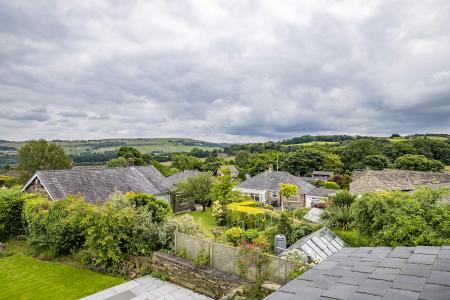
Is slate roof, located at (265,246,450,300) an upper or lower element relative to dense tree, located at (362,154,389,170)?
upper

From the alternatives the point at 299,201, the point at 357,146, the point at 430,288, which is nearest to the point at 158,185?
the point at 299,201

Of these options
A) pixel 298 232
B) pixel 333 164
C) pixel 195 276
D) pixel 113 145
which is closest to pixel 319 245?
pixel 298 232

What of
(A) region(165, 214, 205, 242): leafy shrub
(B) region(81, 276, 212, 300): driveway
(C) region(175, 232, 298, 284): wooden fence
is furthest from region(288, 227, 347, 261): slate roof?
(B) region(81, 276, 212, 300): driveway

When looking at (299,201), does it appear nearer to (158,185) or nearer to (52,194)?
(158,185)

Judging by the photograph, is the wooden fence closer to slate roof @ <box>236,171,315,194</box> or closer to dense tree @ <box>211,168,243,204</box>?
dense tree @ <box>211,168,243,204</box>

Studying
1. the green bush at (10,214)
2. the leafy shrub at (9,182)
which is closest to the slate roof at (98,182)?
the green bush at (10,214)

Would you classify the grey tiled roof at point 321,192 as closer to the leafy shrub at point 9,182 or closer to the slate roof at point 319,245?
the slate roof at point 319,245

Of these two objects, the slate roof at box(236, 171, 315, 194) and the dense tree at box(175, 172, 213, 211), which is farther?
the slate roof at box(236, 171, 315, 194)
